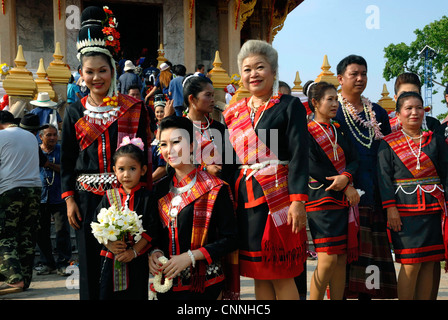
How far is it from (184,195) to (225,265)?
1.90 feet

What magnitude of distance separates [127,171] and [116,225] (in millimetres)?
471

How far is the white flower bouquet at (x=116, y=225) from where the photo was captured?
3002 millimetres

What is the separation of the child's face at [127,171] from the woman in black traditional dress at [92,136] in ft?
0.57

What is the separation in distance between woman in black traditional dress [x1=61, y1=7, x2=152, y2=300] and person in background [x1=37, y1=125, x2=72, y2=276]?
3.05 m

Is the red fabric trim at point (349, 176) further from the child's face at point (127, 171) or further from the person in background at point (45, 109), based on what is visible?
the person in background at point (45, 109)

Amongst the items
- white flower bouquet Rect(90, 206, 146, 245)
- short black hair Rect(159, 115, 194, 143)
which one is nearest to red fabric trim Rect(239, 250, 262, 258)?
white flower bouquet Rect(90, 206, 146, 245)

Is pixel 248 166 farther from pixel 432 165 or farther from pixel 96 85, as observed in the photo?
pixel 432 165

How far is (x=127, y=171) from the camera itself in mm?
3330

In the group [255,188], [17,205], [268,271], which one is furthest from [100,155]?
[17,205]

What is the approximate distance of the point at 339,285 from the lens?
397 centimetres

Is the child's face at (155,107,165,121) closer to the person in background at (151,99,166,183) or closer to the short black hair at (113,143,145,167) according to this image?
the person in background at (151,99,166,183)
